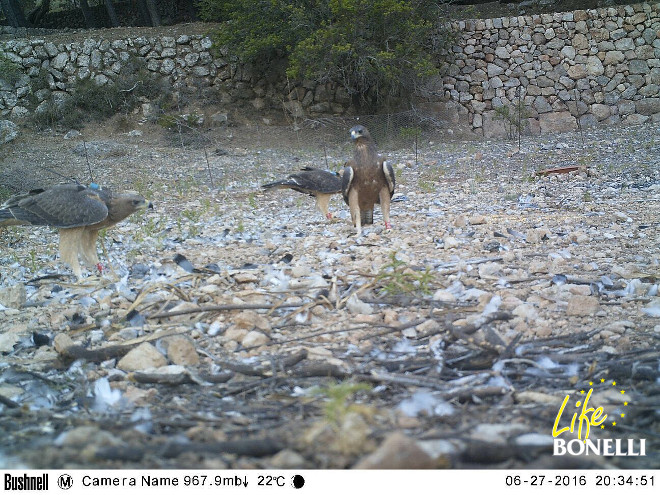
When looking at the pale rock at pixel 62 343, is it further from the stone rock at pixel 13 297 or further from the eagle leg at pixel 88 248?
the eagle leg at pixel 88 248

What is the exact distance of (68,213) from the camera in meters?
5.45

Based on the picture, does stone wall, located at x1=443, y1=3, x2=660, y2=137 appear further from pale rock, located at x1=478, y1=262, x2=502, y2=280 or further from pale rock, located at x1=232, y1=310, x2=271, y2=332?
pale rock, located at x1=232, y1=310, x2=271, y2=332

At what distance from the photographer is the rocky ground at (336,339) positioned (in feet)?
7.52

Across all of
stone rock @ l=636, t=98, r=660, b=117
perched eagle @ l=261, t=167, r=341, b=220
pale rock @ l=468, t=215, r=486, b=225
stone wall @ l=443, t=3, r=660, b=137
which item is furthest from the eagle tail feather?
stone rock @ l=636, t=98, r=660, b=117

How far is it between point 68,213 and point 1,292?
37.5 inches

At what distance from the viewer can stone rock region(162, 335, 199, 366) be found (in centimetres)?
344

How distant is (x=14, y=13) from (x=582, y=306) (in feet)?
74.4

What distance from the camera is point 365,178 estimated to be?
21.3 ft

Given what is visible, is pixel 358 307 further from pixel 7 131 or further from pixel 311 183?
pixel 7 131

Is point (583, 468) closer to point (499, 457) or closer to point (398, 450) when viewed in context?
point (499, 457)

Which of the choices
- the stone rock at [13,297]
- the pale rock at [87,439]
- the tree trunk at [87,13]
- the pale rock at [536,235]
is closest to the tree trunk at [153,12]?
the tree trunk at [87,13]

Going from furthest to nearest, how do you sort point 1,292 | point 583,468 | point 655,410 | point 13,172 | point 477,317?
point 13,172 → point 1,292 → point 477,317 → point 655,410 → point 583,468

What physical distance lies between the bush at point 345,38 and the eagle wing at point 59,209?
30.9 ft

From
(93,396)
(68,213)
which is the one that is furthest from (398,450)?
(68,213)
